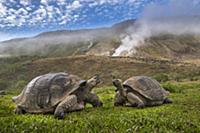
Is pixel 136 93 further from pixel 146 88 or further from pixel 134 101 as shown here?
pixel 134 101

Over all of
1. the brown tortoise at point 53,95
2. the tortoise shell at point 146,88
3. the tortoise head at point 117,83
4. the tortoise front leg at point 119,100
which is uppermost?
the brown tortoise at point 53,95

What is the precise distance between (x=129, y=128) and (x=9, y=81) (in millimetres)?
87411

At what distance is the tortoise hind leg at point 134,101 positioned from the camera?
15867mm

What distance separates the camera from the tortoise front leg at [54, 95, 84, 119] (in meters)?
11.8

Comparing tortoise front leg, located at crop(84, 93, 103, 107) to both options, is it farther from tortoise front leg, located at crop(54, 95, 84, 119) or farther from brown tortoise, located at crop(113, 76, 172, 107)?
brown tortoise, located at crop(113, 76, 172, 107)

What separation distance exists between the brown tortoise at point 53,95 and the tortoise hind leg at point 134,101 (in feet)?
9.43

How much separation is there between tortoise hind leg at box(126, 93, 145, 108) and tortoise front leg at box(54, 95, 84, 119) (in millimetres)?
3023

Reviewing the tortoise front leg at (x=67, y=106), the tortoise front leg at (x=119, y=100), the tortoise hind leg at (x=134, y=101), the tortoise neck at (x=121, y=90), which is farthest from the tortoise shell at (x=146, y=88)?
the tortoise front leg at (x=67, y=106)

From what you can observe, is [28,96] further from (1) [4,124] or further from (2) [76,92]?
(1) [4,124]

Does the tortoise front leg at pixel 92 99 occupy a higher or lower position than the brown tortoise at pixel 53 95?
lower

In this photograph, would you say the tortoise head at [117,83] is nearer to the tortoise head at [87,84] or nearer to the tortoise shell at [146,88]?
the tortoise shell at [146,88]

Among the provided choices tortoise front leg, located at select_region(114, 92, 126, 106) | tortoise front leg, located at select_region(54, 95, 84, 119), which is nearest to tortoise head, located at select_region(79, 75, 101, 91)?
tortoise front leg, located at select_region(54, 95, 84, 119)

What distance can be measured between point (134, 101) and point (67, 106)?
13.6 ft

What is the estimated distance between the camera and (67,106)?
41.7ft
